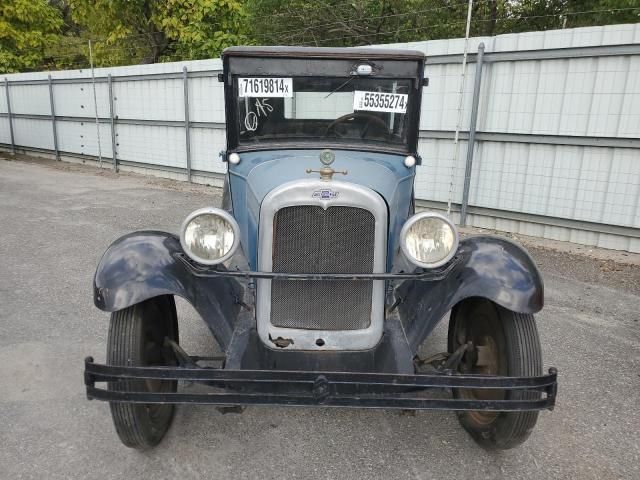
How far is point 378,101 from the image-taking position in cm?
293

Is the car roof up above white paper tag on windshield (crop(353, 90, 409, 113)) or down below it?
above

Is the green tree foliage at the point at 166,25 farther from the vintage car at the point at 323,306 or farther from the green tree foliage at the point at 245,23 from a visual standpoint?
the vintage car at the point at 323,306

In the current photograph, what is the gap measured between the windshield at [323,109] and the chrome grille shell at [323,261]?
2.61 feet

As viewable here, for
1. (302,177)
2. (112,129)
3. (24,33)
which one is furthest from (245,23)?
(302,177)

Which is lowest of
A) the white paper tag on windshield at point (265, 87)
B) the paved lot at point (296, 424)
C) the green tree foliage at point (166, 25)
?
the paved lot at point (296, 424)

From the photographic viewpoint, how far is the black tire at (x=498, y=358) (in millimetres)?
2307

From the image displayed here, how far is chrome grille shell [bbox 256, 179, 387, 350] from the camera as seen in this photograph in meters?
2.28

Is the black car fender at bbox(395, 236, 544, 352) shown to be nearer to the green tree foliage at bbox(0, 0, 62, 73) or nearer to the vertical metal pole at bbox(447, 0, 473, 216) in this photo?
the vertical metal pole at bbox(447, 0, 473, 216)

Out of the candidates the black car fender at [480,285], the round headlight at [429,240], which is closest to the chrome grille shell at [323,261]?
the round headlight at [429,240]

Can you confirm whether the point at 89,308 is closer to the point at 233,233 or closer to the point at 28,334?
the point at 28,334

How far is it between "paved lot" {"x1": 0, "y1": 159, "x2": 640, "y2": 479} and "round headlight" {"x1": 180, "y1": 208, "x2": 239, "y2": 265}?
39.9 inches

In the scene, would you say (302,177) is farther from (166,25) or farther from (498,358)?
(166,25)

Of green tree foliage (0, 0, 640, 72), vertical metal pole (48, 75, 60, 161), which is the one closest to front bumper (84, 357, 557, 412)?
green tree foliage (0, 0, 640, 72)

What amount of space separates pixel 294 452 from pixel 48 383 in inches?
66.3
